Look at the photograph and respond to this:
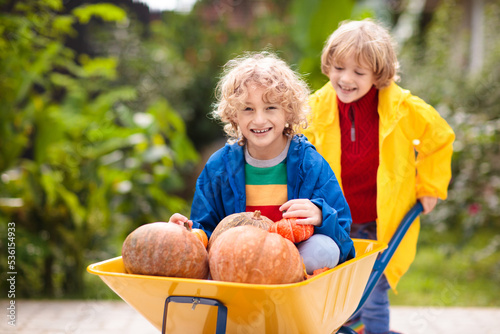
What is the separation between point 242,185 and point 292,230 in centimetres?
39

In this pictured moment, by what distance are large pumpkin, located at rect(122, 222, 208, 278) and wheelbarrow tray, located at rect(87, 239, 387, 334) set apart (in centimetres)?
6

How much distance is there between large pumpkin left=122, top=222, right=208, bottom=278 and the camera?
155 centimetres

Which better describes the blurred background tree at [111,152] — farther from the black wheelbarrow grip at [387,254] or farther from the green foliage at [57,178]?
the black wheelbarrow grip at [387,254]

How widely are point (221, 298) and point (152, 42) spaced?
7782mm

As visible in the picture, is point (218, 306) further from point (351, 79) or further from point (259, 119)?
point (351, 79)

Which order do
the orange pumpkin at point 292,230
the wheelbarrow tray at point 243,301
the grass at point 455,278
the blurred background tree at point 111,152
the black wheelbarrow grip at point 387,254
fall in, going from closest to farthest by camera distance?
the wheelbarrow tray at point 243,301
the orange pumpkin at point 292,230
the black wheelbarrow grip at point 387,254
the blurred background tree at point 111,152
the grass at point 455,278

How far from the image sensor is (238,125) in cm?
223

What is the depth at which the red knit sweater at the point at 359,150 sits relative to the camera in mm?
2650

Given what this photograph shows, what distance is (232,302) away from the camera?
1.48 m

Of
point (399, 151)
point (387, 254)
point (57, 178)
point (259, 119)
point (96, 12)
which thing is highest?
point (96, 12)

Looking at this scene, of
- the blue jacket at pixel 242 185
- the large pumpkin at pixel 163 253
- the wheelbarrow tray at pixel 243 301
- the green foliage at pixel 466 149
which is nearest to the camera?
the wheelbarrow tray at pixel 243 301

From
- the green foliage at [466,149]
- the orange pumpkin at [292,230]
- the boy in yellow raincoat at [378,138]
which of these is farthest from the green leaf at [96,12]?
the orange pumpkin at [292,230]

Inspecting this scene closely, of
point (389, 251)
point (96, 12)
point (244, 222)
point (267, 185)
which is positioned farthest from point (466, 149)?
point (244, 222)

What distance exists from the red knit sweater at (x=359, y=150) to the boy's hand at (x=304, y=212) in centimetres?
88
